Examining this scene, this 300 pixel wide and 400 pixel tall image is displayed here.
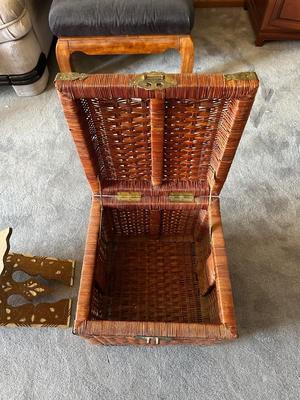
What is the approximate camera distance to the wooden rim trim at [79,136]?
1.82 ft

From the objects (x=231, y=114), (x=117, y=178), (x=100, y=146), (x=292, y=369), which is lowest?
(x=292, y=369)

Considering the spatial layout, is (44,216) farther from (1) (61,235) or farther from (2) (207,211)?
(2) (207,211)

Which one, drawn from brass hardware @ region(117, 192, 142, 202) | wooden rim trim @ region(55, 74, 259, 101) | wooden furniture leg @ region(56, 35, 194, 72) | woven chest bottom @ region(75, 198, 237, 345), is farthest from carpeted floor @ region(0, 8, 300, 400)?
wooden rim trim @ region(55, 74, 259, 101)

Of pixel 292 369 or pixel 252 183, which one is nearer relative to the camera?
pixel 292 369

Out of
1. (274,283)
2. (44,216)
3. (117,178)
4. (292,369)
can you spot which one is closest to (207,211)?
(117,178)

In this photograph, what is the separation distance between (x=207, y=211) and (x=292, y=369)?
55cm

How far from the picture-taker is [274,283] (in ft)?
3.51

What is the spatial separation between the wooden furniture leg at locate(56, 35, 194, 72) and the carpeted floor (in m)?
0.29

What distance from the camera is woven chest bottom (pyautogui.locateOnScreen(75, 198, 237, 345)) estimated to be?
2.36 feet

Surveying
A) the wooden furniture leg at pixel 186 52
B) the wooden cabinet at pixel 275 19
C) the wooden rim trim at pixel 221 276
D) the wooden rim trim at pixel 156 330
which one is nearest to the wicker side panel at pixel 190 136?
the wooden rim trim at pixel 221 276

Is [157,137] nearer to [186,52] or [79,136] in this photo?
[79,136]

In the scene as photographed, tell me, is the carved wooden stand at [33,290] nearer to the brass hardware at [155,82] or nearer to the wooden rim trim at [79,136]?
the wooden rim trim at [79,136]

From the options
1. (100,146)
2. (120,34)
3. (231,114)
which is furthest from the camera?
(120,34)

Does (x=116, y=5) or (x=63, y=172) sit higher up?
(x=116, y=5)
